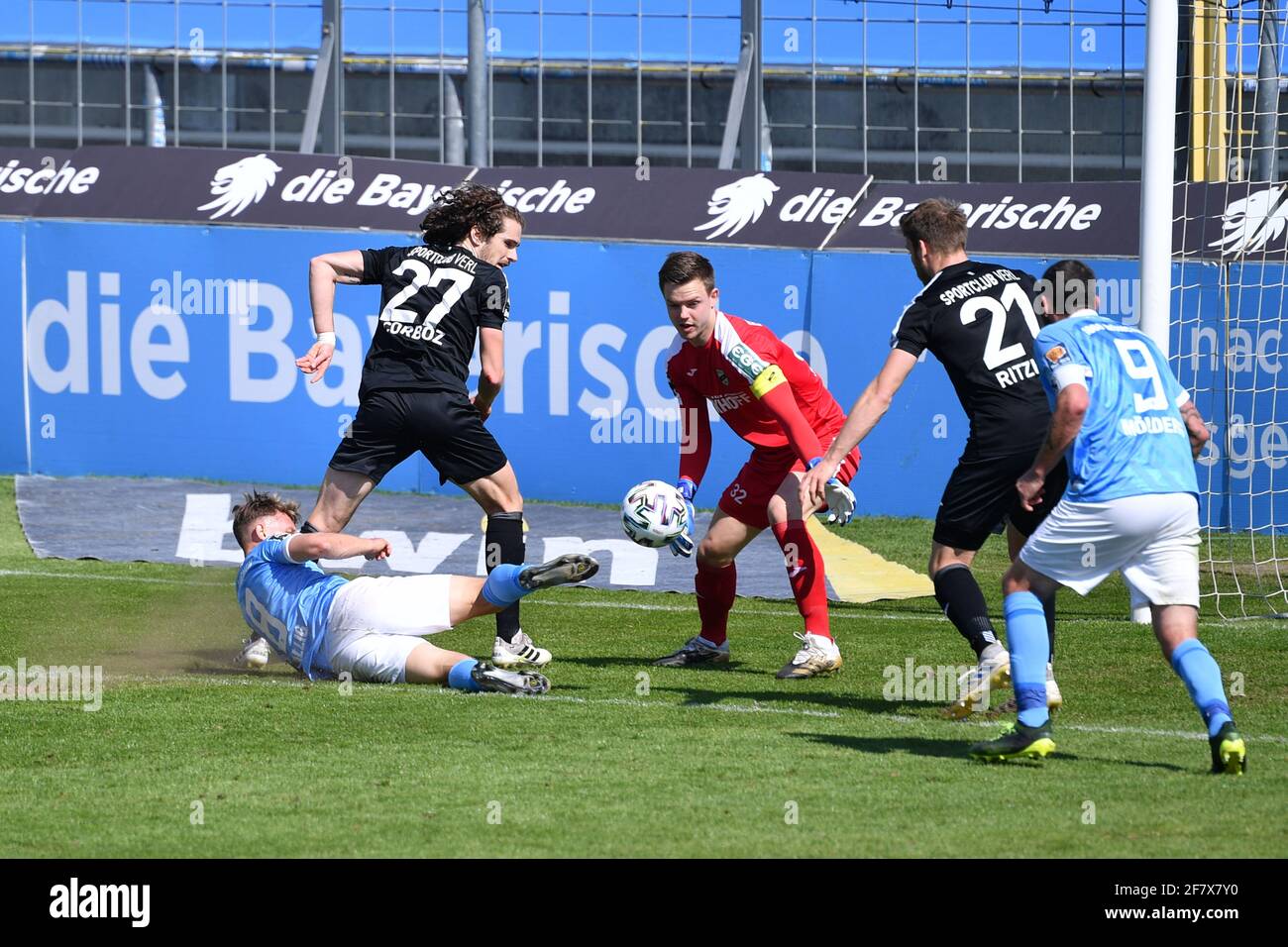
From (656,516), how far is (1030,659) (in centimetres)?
226

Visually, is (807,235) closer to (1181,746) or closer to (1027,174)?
(1027,174)

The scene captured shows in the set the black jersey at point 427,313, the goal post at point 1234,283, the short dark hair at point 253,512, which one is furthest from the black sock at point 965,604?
the goal post at point 1234,283

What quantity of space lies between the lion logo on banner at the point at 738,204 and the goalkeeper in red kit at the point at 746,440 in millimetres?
5790

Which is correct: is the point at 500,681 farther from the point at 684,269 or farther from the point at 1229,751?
the point at 1229,751

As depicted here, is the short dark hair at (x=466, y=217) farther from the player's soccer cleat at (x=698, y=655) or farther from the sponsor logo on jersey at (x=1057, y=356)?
the sponsor logo on jersey at (x=1057, y=356)

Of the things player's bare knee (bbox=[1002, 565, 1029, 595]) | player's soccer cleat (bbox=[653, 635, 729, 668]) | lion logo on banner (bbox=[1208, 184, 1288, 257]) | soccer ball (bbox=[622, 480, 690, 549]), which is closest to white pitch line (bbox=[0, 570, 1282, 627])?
player's soccer cleat (bbox=[653, 635, 729, 668])

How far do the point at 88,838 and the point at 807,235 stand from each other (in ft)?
31.8

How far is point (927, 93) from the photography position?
15148mm

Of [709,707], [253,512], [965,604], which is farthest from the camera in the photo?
[253,512]

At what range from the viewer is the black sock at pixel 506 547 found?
24.8 feet

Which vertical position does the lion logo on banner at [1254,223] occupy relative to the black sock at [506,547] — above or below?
above

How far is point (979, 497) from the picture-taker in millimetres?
6629

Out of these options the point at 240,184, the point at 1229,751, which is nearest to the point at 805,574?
the point at 1229,751

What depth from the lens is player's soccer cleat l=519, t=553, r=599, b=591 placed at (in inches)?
255
